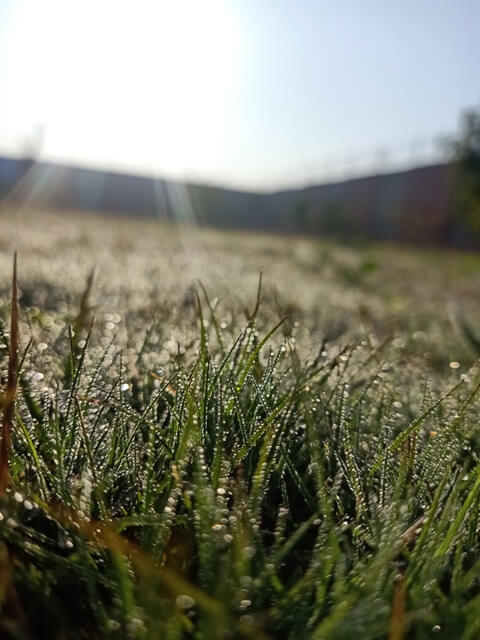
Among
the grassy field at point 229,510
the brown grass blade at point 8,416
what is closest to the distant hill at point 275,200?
the grassy field at point 229,510

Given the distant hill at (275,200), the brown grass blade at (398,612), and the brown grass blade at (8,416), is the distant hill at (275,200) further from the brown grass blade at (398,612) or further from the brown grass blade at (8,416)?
the brown grass blade at (398,612)

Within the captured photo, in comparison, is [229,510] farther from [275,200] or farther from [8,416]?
[275,200]

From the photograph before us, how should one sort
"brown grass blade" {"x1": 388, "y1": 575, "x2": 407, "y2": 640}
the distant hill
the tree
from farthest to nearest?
the distant hill
the tree
"brown grass blade" {"x1": 388, "y1": 575, "x2": 407, "y2": 640}

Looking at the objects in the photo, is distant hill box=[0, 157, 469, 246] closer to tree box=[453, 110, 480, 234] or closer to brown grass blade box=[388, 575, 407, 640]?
tree box=[453, 110, 480, 234]

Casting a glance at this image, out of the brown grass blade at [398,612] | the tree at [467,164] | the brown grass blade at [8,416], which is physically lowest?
the brown grass blade at [398,612]

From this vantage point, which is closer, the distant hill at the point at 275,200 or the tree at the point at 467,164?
the tree at the point at 467,164

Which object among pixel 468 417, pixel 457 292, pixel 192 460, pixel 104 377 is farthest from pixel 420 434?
pixel 457 292

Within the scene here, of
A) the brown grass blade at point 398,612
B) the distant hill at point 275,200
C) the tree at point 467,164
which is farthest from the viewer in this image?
the distant hill at point 275,200

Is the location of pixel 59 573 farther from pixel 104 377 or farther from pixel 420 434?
pixel 420 434

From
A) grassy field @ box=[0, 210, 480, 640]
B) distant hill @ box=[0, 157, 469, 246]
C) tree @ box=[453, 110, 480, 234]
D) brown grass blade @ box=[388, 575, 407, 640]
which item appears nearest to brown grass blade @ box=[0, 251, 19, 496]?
grassy field @ box=[0, 210, 480, 640]
